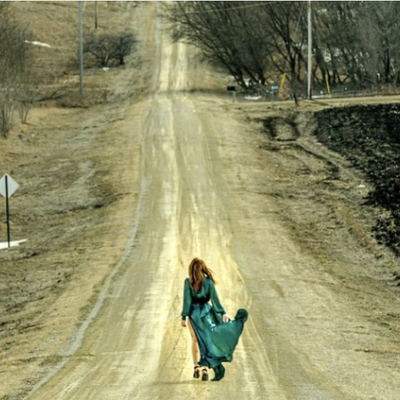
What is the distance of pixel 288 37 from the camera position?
6794 centimetres

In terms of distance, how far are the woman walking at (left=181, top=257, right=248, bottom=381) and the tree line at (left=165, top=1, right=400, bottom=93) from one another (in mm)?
49529

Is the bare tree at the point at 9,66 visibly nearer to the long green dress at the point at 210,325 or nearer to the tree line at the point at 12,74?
the tree line at the point at 12,74

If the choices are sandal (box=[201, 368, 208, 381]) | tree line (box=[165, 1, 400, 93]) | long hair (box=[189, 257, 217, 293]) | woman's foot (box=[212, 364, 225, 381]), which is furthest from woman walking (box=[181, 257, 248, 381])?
tree line (box=[165, 1, 400, 93])

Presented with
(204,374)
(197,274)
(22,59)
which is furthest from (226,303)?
(22,59)

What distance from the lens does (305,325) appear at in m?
20.0

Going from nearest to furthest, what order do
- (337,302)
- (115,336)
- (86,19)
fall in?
1. (115,336)
2. (337,302)
3. (86,19)

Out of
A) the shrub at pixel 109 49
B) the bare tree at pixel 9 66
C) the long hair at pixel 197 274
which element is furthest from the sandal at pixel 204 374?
the shrub at pixel 109 49

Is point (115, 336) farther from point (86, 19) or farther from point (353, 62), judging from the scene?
point (86, 19)

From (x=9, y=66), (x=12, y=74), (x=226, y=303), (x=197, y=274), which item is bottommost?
(x=226, y=303)

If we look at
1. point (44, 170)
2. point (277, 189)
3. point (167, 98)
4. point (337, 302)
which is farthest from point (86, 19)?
point (337, 302)

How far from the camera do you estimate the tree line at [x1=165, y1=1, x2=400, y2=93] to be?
63188 millimetres

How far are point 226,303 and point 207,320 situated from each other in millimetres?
7707

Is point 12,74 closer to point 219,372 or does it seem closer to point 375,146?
point 375,146

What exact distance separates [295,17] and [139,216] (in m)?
38.6
